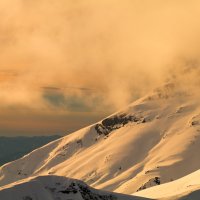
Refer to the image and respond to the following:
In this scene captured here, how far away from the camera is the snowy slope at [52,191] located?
154m

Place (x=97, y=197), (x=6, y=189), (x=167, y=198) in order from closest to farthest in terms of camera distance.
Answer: (x=6, y=189) → (x=97, y=197) → (x=167, y=198)

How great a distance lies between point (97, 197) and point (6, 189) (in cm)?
2948

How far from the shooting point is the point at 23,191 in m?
155

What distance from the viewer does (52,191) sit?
162250 millimetres

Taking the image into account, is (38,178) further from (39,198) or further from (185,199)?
(185,199)

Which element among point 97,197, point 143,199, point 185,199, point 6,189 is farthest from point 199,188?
point 6,189

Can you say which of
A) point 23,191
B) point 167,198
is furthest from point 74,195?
point 167,198

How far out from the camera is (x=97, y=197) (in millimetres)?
168625

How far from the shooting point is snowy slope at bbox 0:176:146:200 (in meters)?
154

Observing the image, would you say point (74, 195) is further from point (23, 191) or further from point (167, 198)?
point (167, 198)

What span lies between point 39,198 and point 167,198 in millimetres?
47414

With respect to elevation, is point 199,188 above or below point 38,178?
below

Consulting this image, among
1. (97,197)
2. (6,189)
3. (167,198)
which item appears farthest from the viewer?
(167,198)

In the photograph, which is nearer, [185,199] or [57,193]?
[57,193]
